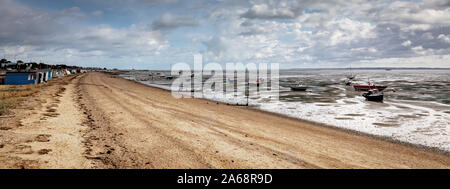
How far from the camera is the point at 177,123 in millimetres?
14664

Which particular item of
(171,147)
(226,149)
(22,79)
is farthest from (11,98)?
(22,79)

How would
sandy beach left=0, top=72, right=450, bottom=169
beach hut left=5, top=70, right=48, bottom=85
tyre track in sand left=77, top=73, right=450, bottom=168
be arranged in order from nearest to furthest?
sandy beach left=0, top=72, right=450, bottom=169
tyre track in sand left=77, top=73, right=450, bottom=168
beach hut left=5, top=70, right=48, bottom=85

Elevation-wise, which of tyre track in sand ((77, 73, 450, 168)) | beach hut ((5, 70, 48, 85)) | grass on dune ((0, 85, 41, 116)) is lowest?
tyre track in sand ((77, 73, 450, 168))

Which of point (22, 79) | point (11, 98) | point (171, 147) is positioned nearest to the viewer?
point (171, 147)

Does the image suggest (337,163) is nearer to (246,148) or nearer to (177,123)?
(246,148)

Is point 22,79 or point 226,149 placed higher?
point 22,79

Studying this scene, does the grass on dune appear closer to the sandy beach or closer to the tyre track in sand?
the sandy beach

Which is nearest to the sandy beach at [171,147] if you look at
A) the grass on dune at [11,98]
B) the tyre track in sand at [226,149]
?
the tyre track in sand at [226,149]

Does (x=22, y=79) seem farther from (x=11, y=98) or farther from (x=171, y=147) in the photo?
(x=171, y=147)

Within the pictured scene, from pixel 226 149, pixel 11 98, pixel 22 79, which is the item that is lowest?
pixel 226 149

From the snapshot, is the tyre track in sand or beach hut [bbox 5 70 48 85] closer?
the tyre track in sand

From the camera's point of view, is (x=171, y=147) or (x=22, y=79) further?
(x=22, y=79)

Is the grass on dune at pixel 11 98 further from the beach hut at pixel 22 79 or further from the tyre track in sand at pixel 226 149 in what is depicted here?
the beach hut at pixel 22 79

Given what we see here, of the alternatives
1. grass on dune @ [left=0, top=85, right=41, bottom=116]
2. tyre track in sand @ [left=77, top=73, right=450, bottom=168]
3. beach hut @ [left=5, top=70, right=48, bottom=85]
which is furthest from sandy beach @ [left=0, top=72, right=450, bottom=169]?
beach hut @ [left=5, top=70, right=48, bottom=85]
